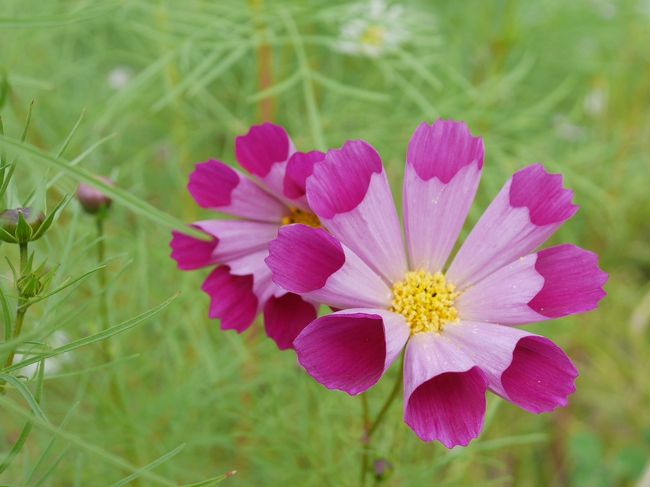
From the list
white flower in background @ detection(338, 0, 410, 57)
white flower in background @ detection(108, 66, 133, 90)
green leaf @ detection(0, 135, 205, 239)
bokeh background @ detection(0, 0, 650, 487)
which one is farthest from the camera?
white flower in background @ detection(108, 66, 133, 90)

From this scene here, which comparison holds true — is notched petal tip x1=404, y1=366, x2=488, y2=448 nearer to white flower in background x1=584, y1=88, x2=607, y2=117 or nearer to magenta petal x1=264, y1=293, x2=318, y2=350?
magenta petal x1=264, y1=293, x2=318, y2=350

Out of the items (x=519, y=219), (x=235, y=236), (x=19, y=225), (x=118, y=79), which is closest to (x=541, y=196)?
(x=519, y=219)

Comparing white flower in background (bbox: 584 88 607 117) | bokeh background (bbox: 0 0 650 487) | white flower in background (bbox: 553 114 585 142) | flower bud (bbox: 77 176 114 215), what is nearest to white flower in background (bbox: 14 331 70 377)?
bokeh background (bbox: 0 0 650 487)

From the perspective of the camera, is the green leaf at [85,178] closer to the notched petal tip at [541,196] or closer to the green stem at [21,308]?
the green stem at [21,308]

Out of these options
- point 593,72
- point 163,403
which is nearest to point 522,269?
point 163,403

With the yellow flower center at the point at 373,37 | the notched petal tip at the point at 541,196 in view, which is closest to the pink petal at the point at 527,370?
the notched petal tip at the point at 541,196
